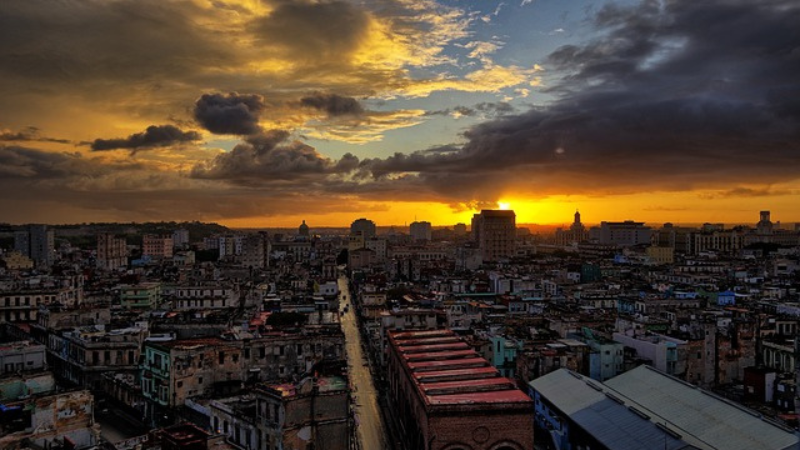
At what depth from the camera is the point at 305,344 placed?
51906mm

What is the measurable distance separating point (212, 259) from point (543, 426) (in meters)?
160

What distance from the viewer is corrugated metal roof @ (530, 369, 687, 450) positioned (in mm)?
35406

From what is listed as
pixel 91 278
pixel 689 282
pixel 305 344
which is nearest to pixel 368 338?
pixel 305 344

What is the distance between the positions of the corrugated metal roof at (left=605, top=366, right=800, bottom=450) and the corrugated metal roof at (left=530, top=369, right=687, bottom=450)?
247cm

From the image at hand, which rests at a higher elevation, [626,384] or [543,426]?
[626,384]

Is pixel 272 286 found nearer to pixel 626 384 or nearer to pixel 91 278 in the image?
pixel 91 278

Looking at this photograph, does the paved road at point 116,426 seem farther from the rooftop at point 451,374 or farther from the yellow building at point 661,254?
the yellow building at point 661,254

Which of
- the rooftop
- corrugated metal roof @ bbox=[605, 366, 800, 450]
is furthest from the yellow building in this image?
corrugated metal roof @ bbox=[605, 366, 800, 450]

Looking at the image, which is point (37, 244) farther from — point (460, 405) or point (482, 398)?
point (460, 405)

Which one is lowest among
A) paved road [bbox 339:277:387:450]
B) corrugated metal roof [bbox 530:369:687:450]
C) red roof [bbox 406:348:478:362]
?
paved road [bbox 339:277:387:450]

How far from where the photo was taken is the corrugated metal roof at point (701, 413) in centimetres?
3397

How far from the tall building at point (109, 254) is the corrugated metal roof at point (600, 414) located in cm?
13437

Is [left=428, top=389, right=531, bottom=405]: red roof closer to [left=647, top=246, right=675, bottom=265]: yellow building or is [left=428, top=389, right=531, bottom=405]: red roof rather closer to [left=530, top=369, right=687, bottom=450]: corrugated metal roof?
[left=530, top=369, right=687, bottom=450]: corrugated metal roof

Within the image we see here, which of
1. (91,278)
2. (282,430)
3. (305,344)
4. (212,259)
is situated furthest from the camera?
(212,259)
